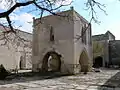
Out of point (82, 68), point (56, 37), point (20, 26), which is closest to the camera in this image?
point (20, 26)

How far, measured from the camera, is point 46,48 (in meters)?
22.8

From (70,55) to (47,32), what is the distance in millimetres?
4414

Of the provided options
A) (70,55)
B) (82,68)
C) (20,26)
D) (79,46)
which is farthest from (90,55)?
(20,26)

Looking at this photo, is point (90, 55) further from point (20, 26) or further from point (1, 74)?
point (20, 26)

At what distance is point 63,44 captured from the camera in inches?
842

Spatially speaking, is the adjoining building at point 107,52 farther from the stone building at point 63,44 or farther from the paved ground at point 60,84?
the paved ground at point 60,84

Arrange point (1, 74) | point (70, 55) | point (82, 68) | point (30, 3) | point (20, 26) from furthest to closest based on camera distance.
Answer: point (82, 68), point (70, 55), point (1, 74), point (20, 26), point (30, 3)

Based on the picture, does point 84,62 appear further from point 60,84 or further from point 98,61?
point 98,61

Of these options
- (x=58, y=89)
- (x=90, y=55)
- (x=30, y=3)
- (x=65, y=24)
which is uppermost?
(x=65, y=24)

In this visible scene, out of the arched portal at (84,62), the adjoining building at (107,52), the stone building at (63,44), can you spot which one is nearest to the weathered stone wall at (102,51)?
the adjoining building at (107,52)

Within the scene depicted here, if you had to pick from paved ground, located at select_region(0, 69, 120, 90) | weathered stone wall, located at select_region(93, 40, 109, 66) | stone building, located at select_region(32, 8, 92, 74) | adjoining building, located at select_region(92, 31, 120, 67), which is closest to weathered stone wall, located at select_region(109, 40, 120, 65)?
adjoining building, located at select_region(92, 31, 120, 67)

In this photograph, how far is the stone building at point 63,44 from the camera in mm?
20875

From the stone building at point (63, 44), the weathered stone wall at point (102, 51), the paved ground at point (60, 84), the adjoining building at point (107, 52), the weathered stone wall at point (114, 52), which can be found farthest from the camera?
the weathered stone wall at point (102, 51)

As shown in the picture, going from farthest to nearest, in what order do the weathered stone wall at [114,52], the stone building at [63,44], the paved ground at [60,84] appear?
the weathered stone wall at [114,52] → the stone building at [63,44] → the paved ground at [60,84]
